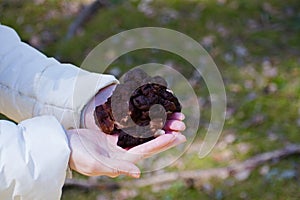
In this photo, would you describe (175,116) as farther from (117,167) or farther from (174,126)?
(117,167)

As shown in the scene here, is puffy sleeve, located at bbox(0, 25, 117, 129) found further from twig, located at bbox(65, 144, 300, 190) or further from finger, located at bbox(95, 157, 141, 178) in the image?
twig, located at bbox(65, 144, 300, 190)

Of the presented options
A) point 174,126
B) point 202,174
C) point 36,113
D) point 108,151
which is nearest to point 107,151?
point 108,151

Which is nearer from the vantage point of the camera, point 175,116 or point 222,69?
point 175,116

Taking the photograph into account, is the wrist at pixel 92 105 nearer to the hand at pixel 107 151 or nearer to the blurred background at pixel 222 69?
the hand at pixel 107 151

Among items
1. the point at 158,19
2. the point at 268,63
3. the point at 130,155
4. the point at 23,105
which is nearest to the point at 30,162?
the point at 130,155

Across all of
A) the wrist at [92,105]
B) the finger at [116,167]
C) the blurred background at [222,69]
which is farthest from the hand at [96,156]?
the blurred background at [222,69]

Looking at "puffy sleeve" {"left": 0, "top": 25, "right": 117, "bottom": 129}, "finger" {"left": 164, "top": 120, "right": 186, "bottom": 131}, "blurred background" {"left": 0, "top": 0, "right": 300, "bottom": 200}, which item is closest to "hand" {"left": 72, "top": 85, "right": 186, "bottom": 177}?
"finger" {"left": 164, "top": 120, "right": 186, "bottom": 131}

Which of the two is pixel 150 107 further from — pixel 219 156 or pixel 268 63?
pixel 268 63
